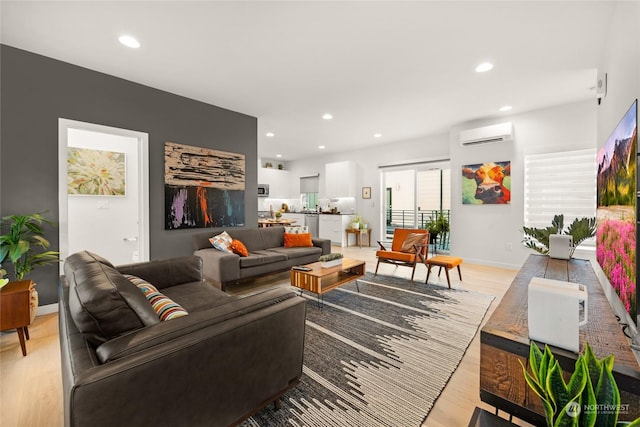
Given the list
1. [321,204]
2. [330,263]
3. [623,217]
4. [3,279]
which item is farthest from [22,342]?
[321,204]

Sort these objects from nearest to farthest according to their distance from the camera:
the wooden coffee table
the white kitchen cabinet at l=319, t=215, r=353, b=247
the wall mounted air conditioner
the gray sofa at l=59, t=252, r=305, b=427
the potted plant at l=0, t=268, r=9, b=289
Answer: the gray sofa at l=59, t=252, r=305, b=427 < the potted plant at l=0, t=268, r=9, b=289 < the wooden coffee table < the wall mounted air conditioner < the white kitchen cabinet at l=319, t=215, r=353, b=247

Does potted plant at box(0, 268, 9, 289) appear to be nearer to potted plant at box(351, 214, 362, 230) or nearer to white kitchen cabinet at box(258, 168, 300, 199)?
potted plant at box(351, 214, 362, 230)

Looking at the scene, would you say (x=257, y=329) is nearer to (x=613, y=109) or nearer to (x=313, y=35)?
(x=313, y=35)

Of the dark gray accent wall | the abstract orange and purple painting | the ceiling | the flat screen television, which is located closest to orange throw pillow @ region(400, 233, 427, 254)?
the ceiling

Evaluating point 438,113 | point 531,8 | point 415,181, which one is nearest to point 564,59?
point 531,8

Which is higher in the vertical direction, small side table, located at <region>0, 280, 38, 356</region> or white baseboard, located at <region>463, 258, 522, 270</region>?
small side table, located at <region>0, 280, 38, 356</region>

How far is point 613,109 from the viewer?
201cm

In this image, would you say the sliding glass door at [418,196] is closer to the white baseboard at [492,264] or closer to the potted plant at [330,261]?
the white baseboard at [492,264]

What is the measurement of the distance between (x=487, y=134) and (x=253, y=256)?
4.51m

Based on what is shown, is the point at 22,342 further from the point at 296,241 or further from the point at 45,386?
the point at 296,241

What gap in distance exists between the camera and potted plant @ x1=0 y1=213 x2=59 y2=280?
238 centimetres

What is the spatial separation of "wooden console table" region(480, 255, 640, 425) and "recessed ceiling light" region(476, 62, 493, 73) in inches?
107

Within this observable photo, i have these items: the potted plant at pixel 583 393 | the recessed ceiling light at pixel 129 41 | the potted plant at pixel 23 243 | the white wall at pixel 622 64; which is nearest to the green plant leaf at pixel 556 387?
the potted plant at pixel 583 393

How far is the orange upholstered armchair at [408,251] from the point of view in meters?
3.85
